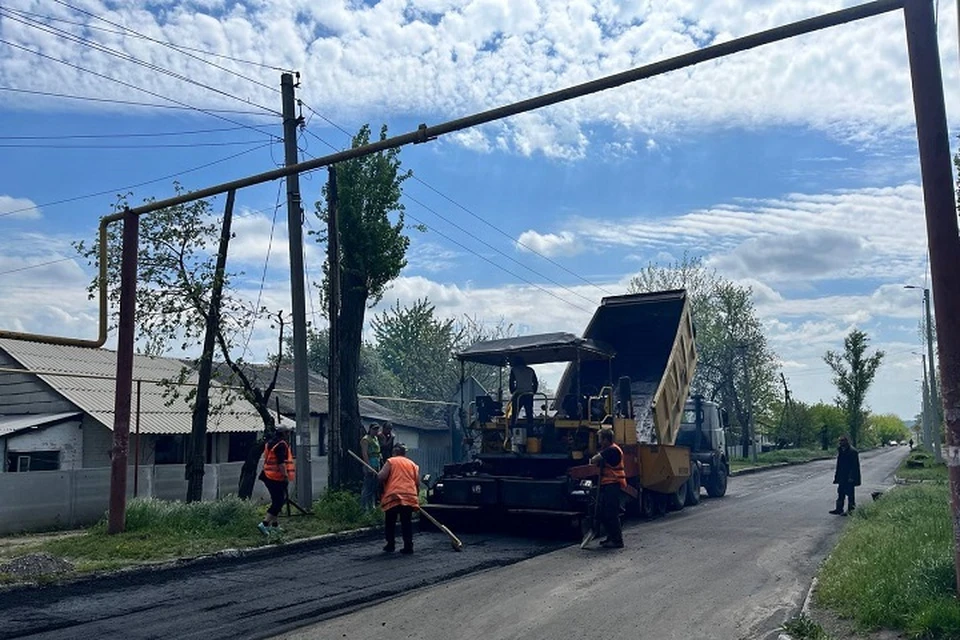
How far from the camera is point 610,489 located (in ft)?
43.1

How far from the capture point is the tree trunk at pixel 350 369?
1678 cm

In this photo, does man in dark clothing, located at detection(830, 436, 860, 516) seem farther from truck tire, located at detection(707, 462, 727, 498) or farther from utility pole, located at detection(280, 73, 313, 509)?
utility pole, located at detection(280, 73, 313, 509)

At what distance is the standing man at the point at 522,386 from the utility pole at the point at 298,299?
3659mm

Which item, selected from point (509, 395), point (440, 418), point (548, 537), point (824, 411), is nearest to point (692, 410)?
point (509, 395)

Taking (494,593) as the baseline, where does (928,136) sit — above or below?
above

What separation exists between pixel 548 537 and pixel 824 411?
64.0 m

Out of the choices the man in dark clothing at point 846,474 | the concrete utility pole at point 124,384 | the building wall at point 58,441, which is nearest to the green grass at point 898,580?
the man in dark clothing at point 846,474

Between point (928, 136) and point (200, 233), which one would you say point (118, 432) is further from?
point (928, 136)

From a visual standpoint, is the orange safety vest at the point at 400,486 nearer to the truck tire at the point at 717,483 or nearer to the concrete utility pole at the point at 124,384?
the concrete utility pole at the point at 124,384

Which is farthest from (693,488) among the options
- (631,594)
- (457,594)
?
(457,594)

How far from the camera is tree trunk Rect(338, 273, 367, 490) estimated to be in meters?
16.8

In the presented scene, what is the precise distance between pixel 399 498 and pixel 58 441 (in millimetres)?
11853

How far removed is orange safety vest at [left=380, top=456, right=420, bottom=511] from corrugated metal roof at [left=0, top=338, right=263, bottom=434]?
21.6 feet

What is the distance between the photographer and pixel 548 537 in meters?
14.2
